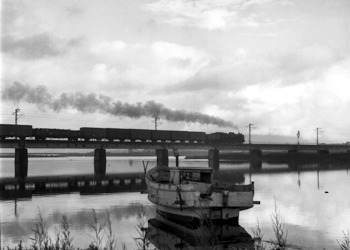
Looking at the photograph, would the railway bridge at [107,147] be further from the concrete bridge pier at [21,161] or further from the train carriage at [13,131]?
the train carriage at [13,131]

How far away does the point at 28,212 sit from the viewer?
32938mm

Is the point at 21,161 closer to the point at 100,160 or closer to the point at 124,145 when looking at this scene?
the point at 100,160

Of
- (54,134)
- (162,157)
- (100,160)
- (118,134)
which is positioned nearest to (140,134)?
(118,134)

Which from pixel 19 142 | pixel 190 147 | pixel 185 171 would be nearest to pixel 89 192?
pixel 185 171

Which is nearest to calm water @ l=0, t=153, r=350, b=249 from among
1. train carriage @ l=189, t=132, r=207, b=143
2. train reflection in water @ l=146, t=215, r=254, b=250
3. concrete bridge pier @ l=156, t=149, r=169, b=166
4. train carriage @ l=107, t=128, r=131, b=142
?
train reflection in water @ l=146, t=215, r=254, b=250

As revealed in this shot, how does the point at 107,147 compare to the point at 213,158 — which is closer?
the point at 107,147

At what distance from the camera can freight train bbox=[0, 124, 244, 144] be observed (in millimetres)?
89963

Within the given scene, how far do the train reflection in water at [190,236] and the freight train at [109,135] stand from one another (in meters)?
70.9

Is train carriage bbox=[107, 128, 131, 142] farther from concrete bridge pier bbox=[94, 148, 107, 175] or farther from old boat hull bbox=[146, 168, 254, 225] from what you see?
old boat hull bbox=[146, 168, 254, 225]

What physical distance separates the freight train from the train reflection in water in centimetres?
7094

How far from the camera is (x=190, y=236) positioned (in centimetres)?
2380

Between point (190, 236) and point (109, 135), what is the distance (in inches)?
3222

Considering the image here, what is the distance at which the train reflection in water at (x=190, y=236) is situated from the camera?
21.7 meters

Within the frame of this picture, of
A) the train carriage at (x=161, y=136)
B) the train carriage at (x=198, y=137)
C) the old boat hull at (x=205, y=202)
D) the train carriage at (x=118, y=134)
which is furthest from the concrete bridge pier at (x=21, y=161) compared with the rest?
the old boat hull at (x=205, y=202)
